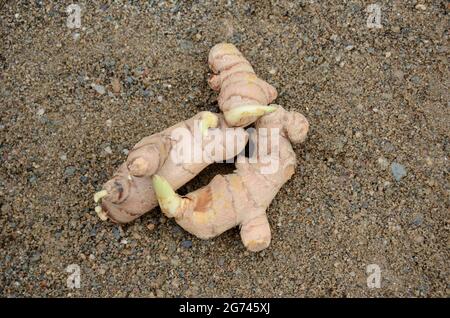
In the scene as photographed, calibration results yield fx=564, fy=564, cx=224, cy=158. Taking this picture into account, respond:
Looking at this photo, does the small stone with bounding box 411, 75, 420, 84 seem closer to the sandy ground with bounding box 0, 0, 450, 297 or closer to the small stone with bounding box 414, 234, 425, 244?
the sandy ground with bounding box 0, 0, 450, 297

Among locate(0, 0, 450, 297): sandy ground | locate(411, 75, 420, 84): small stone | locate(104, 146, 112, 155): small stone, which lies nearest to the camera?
locate(0, 0, 450, 297): sandy ground

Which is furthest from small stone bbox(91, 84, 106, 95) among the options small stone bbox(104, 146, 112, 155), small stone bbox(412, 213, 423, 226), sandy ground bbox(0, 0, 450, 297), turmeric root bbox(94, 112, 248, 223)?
small stone bbox(412, 213, 423, 226)

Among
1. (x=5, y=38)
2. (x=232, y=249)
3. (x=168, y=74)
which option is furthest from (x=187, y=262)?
(x=5, y=38)

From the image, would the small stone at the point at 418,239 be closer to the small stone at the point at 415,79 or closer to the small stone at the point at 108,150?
the small stone at the point at 415,79

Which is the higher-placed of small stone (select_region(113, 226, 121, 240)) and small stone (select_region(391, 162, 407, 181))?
small stone (select_region(391, 162, 407, 181))

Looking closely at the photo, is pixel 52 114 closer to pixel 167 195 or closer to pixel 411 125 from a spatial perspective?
pixel 167 195

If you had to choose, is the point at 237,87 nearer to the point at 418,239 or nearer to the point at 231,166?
the point at 231,166
